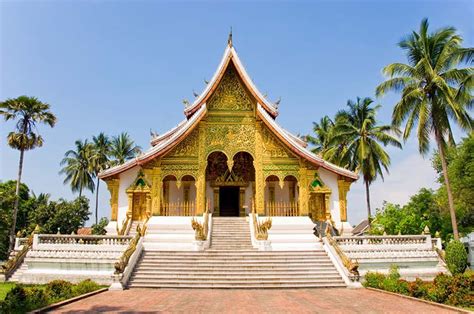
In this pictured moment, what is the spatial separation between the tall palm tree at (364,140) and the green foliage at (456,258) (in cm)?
1148

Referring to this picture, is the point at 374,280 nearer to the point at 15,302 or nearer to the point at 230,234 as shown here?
the point at 230,234

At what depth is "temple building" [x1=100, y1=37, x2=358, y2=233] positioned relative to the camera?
17500 mm

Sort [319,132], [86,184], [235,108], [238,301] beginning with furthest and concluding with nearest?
[86,184]
[319,132]
[235,108]
[238,301]

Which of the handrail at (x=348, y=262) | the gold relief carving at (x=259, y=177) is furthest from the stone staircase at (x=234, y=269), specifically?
the gold relief carving at (x=259, y=177)

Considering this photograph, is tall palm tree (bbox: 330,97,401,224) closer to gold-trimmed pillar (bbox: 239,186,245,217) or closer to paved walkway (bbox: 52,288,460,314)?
gold-trimmed pillar (bbox: 239,186,245,217)

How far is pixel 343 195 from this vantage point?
19531 millimetres

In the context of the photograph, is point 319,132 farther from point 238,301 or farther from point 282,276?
point 238,301

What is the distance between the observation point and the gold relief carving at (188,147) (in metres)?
17.8

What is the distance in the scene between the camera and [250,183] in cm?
2030

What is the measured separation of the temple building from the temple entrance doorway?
37 cm

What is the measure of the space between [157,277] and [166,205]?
22.3 feet

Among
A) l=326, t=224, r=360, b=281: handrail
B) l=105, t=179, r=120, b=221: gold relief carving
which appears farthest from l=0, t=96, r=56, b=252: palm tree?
l=326, t=224, r=360, b=281: handrail

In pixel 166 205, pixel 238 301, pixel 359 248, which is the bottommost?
pixel 238 301

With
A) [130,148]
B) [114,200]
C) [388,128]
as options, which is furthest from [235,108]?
[130,148]
